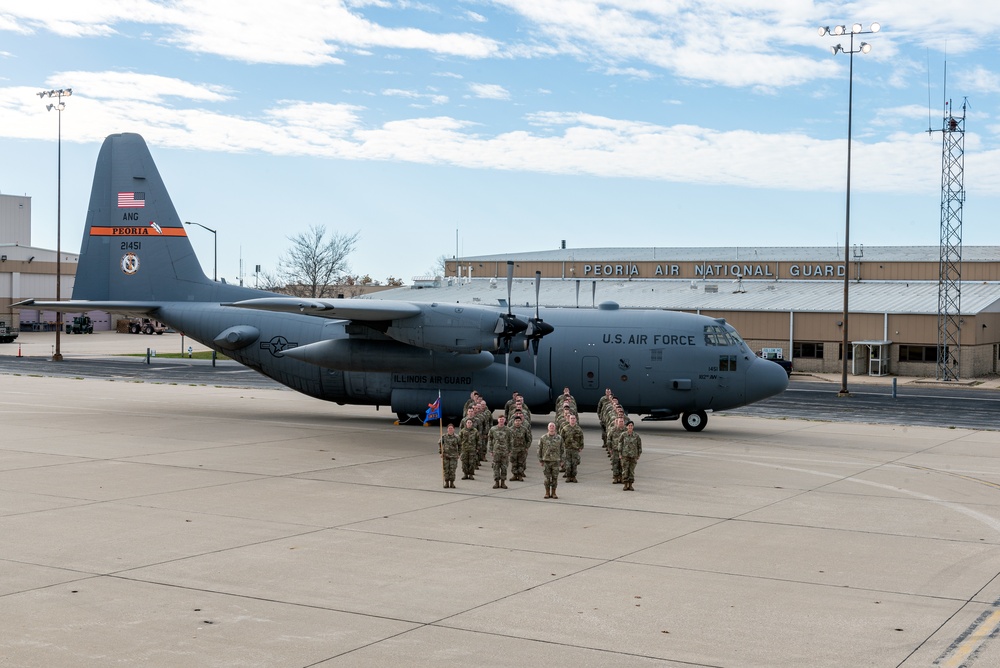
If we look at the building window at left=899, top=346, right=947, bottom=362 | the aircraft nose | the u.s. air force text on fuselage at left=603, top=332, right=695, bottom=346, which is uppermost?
the u.s. air force text on fuselage at left=603, top=332, right=695, bottom=346

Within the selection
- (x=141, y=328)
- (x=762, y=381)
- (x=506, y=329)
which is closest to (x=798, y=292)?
(x=762, y=381)

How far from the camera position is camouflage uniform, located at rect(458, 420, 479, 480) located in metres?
20.3

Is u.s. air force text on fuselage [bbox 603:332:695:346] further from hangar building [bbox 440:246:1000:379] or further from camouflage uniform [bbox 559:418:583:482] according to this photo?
hangar building [bbox 440:246:1000:379]

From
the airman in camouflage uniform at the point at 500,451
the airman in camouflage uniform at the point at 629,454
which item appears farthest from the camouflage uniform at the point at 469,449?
the airman in camouflage uniform at the point at 629,454

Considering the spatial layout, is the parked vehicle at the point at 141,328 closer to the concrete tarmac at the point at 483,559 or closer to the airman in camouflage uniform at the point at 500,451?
the concrete tarmac at the point at 483,559

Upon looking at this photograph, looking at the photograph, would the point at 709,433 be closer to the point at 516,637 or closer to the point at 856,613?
the point at 856,613

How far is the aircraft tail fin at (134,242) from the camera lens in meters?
32.3

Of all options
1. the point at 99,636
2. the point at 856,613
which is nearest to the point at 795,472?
the point at 856,613

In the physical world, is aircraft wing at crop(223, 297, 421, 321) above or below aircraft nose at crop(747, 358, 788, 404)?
above

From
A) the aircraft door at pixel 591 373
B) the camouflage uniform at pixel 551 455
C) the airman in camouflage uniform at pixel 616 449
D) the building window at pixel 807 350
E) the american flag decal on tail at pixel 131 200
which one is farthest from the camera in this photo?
the building window at pixel 807 350

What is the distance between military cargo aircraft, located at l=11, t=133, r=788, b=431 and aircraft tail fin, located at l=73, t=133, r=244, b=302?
5 centimetres

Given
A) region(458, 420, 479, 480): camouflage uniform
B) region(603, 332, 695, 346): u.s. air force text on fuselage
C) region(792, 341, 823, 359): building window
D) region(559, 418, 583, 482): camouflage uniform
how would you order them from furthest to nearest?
region(792, 341, 823, 359): building window → region(603, 332, 695, 346): u.s. air force text on fuselage → region(458, 420, 479, 480): camouflage uniform → region(559, 418, 583, 482): camouflage uniform

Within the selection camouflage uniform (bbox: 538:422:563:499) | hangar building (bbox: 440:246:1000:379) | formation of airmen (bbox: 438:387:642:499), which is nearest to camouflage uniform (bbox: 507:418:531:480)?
formation of airmen (bbox: 438:387:642:499)

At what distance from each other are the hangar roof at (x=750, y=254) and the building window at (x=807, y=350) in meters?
16.4
